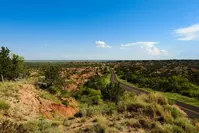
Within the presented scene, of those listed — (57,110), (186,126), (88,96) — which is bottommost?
(88,96)

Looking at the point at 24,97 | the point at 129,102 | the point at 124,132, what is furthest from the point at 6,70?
the point at 124,132

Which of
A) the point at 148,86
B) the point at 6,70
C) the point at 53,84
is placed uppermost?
the point at 6,70

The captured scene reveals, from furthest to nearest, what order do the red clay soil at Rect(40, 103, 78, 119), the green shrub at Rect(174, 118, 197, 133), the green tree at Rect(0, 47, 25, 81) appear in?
the green tree at Rect(0, 47, 25, 81) → the red clay soil at Rect(40, 103, 78, 119) → the green shrub at Rect(174, 118, 197, 133)

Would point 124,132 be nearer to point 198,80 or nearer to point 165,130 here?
point 165,130

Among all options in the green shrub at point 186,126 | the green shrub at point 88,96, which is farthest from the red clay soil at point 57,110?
the green shrub at point 186,126

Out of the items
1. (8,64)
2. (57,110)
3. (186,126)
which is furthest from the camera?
(8,64)

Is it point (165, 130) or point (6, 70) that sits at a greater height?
point (6, 70)

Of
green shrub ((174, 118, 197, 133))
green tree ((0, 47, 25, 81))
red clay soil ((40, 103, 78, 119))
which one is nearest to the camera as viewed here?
green shrub ((174, 118, 197, 133))

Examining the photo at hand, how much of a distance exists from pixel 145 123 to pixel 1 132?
680 cm

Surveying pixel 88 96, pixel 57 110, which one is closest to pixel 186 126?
pixel 57 110

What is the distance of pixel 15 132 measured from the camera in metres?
5.95

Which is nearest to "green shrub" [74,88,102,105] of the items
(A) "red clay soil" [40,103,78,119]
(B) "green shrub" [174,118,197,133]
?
(A) "red clay soil" [40,103,78,119]

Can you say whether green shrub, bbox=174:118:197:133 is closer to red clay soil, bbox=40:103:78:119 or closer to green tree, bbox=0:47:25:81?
red clay soil, bbox=40:103:78:119

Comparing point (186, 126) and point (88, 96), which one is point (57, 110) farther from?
point (186, 126)
